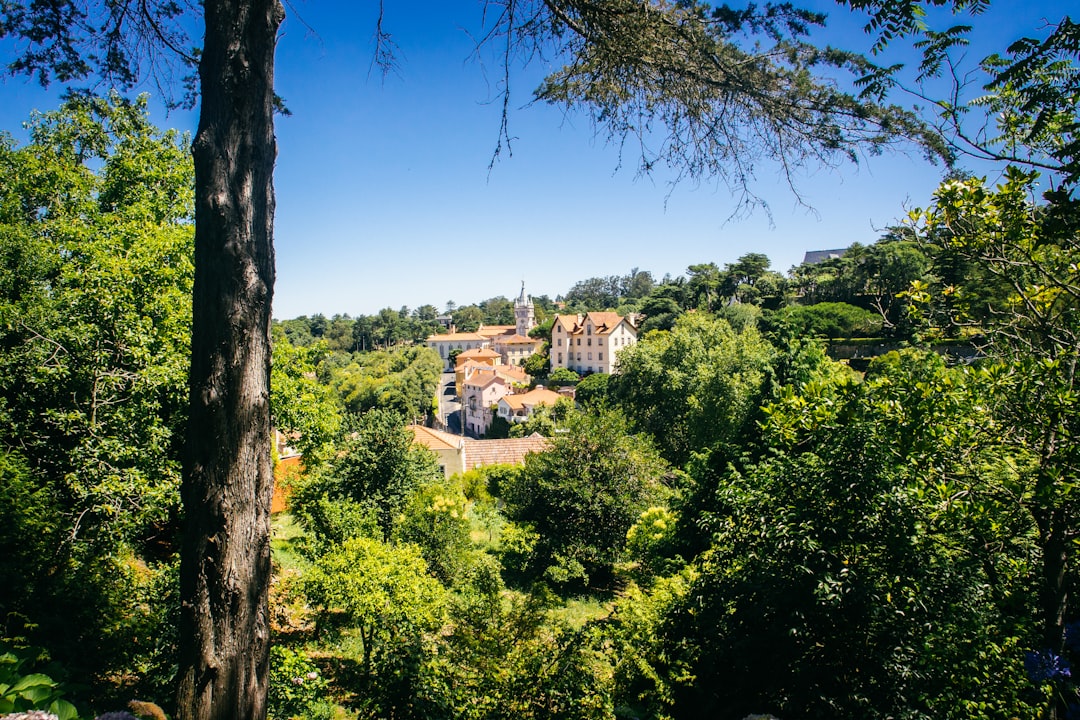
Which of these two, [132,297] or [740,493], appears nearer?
[740,493]

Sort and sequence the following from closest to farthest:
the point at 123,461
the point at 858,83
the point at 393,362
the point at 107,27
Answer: the point at 858,83 → the point at 107,27 → the point at 123,461 → the point at 393,362

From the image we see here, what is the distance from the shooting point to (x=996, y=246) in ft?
15.8

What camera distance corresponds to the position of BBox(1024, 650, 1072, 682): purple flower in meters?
3.18

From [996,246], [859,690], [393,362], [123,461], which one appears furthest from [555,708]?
[393,362]

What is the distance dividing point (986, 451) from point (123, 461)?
41.0ft

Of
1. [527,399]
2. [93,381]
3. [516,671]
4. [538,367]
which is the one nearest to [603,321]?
[538,367]

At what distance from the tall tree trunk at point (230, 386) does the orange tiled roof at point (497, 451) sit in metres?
21.8

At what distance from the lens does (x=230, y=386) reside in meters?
2.25

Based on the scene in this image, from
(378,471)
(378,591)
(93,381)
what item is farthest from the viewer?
(378,471)

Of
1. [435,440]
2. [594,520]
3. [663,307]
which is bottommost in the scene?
[594,520]

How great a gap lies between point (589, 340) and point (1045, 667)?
5658 cm

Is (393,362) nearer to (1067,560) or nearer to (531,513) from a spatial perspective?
(531,513)

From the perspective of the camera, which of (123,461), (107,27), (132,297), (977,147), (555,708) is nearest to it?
(977,147)

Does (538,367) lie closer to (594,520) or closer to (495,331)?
(495,331)
